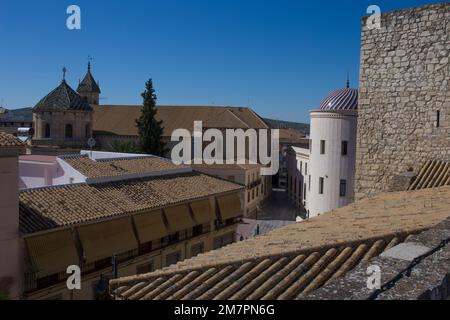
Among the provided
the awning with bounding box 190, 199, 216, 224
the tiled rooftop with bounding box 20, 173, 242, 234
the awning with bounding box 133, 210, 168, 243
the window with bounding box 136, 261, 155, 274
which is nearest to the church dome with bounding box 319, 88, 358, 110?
the tiled rooftop with bounding box 20, 173, 242, 234

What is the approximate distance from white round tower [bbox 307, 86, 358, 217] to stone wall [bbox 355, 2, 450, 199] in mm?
12253

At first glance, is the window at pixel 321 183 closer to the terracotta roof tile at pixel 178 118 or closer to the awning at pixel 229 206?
the awning at pixel 229 206

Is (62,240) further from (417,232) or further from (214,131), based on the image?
(214,131)

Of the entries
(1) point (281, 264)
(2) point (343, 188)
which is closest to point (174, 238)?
(2) point (343, 188)

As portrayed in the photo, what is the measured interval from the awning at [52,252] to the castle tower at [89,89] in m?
45.9

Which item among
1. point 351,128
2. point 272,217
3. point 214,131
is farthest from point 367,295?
point 214,131

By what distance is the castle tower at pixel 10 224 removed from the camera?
1274cm

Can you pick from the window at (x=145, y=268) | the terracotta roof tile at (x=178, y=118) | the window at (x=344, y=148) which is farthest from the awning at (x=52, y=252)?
the terracotta roof tile at (x=178, y=118)

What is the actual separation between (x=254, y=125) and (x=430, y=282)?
42760 millimetres

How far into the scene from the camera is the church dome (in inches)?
870

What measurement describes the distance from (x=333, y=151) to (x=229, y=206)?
5.74 meters

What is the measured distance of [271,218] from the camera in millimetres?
33875

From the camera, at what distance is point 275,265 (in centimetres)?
479

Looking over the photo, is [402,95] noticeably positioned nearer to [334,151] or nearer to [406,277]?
[406,277]
